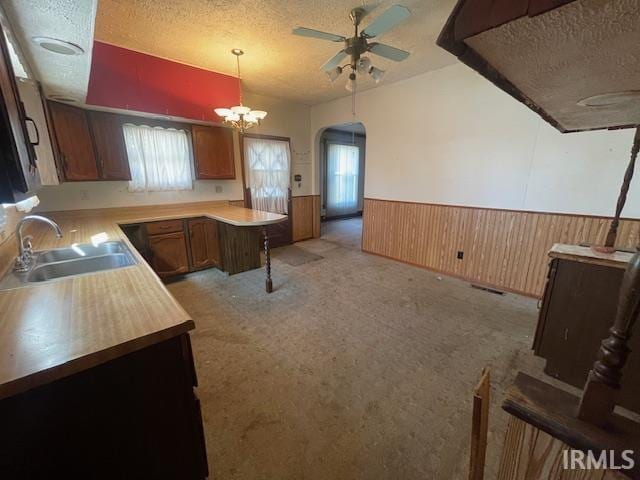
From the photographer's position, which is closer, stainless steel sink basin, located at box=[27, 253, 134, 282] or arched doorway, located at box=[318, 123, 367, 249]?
stainless steel sink basin, located at box=[27, 253, 134, 282]

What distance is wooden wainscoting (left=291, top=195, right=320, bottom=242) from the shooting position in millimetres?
5297

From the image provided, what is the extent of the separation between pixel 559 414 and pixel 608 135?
3.20 metres

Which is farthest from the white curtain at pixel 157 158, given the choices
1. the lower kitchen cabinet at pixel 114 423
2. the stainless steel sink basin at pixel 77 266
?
the lower kitchen cabinet at pixel 114 423

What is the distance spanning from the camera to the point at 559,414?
518 millimetres

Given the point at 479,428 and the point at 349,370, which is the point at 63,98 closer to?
the point at 349,370

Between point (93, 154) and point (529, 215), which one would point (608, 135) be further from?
point (93, 154)

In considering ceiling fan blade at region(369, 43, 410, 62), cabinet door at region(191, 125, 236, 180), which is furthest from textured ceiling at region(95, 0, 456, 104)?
cabinet door at region(191, 125, 236, 180)

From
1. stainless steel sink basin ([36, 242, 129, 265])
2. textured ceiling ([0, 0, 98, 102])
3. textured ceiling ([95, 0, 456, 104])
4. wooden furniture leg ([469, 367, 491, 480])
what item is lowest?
wooden furniture leg ([469, 367, 491, 480])

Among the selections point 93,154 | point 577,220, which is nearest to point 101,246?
point 93,154

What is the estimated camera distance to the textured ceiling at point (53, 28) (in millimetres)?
1048

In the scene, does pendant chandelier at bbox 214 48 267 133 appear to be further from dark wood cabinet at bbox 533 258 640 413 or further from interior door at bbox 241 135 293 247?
dark wood cabinet at bbox 533 258 640 413

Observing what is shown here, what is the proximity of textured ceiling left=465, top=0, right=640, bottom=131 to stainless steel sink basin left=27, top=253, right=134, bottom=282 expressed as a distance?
2.09 metres

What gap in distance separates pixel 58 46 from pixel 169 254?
238 cm

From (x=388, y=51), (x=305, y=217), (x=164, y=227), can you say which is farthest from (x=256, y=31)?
(x=305, y=217)
